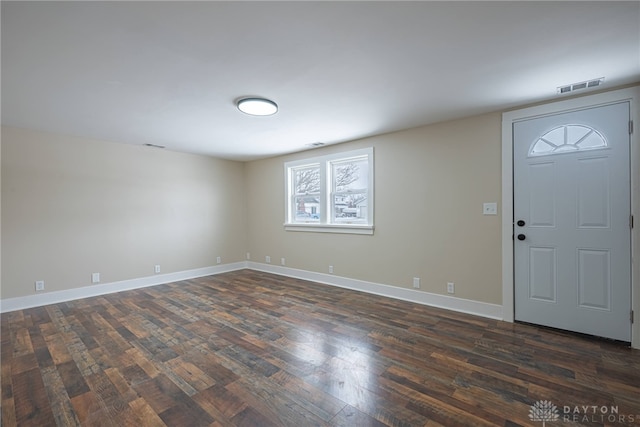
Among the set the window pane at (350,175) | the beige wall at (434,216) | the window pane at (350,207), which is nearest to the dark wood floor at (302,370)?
the beige wall at (434,216)

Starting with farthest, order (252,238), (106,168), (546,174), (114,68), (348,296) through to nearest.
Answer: (252,238), (106,168), (348,296), (546,174), (114,68)

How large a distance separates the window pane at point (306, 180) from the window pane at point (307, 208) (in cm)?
14

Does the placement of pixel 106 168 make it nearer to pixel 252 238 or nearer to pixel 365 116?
pixel 252 238

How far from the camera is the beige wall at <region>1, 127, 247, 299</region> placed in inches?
142

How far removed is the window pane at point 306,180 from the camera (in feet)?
16.7

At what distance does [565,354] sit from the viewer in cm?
235

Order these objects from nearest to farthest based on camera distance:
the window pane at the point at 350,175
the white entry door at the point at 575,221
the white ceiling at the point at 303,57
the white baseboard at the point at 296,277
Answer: the white ceiling at the point at 303,57 → the white entry door at the point at 575,221 → the white baseboard at the point at 296,277 → the window pane at the point at 350,175

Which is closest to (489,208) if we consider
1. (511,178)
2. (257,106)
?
(511,178)

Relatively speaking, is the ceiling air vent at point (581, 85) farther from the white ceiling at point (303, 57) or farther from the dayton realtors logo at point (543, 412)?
the dayton realtors logo at point (543, 412)

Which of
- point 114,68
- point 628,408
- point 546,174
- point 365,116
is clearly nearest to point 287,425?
point 628,408

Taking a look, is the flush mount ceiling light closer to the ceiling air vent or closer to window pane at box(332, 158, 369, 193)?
window pane at box(332, 158, 369, 193)

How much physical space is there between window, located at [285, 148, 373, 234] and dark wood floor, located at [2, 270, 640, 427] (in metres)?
1.60

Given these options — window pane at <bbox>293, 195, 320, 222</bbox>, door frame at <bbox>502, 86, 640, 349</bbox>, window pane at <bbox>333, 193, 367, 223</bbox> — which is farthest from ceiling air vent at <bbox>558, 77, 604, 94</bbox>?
window pane at <bbox>293, 195, 320, 222</bbox>

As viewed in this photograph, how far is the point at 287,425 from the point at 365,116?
305cm
